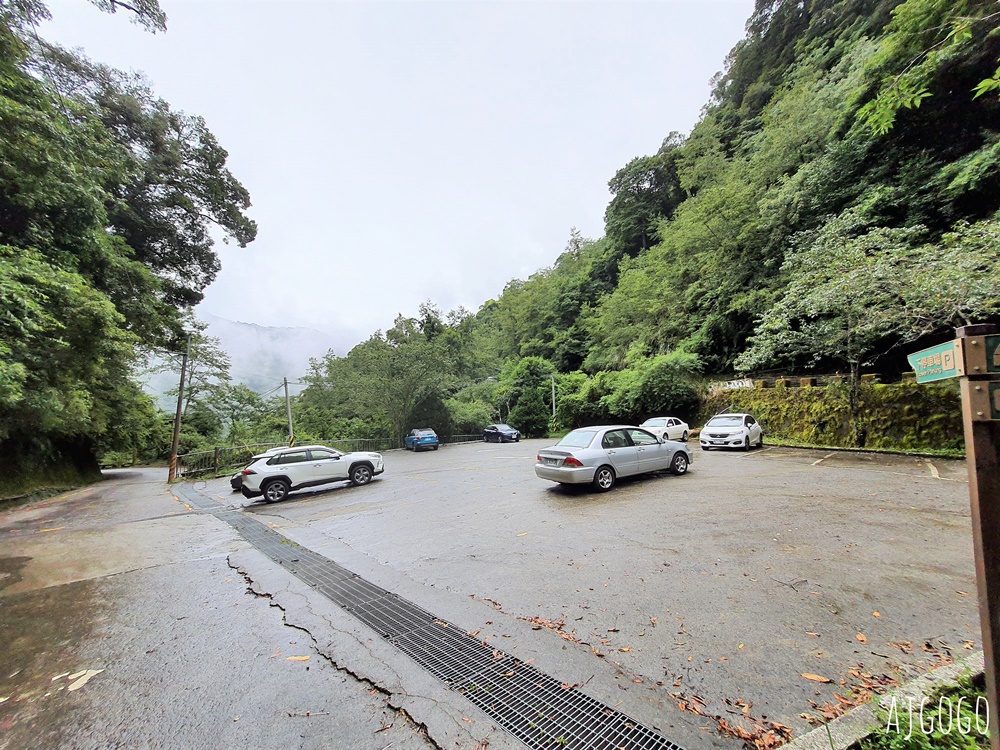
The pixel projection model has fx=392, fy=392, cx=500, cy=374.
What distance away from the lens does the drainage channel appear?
87.2 inches

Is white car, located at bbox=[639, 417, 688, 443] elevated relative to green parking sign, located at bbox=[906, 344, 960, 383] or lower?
lower

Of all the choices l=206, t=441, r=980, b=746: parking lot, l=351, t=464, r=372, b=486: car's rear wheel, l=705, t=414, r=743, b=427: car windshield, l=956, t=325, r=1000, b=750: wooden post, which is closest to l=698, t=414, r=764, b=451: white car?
l=705, t=414, r=743, b=427: car windshield

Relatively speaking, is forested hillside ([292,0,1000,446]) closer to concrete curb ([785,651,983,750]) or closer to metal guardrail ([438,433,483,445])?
metal guardrail ([438,433,483,445])

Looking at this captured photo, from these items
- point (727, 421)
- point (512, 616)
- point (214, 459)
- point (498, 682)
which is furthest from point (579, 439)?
point (214, 459)

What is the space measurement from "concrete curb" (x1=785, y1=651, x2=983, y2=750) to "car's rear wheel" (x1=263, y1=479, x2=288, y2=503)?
11.8 metres

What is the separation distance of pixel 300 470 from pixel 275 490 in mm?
796

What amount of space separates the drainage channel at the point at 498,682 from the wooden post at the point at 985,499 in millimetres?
1623

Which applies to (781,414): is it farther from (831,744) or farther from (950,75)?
(831,744)

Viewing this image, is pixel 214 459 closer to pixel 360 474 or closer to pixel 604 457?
pixel 360 474

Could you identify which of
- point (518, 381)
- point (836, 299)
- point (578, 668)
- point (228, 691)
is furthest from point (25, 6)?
point (518, 381)

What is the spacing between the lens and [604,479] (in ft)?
28.9

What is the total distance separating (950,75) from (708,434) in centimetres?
1445

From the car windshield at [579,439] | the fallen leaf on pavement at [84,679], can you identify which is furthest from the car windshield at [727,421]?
the fallen leaf on pavement at [84,679]

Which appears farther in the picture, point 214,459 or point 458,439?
point 458,439
